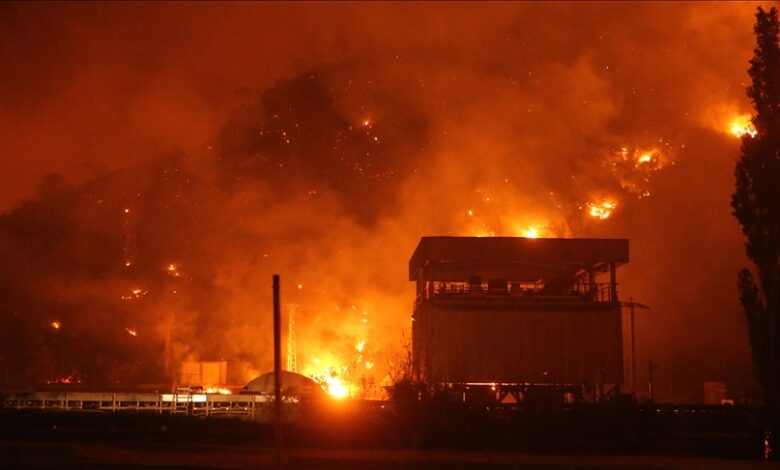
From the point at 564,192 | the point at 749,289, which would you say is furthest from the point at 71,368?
the point at 749,289

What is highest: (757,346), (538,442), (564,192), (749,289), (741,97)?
(741,97)

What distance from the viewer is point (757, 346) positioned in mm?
29297

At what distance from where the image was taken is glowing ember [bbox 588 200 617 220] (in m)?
77.4

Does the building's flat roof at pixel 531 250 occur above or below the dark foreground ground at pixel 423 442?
above

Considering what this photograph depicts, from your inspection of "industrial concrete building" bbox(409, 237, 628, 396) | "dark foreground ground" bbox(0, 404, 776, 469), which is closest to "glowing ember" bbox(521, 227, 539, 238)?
"industrial concrete building" bbox(409, 237, 628, 396)

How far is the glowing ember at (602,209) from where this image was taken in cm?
7744

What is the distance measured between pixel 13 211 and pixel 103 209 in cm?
926

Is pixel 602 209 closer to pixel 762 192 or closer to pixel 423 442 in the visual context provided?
pixel 762 192

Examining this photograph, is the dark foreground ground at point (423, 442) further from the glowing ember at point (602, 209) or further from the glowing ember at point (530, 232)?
the glowing ember at point (530, 232)

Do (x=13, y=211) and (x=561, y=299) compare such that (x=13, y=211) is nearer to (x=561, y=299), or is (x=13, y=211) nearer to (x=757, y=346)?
(x=561, y=299)

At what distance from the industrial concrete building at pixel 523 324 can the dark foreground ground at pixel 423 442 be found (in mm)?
13047

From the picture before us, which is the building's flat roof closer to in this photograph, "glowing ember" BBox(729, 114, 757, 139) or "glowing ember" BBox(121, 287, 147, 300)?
"glowing ember" BBox(729, 114, 757, 139)

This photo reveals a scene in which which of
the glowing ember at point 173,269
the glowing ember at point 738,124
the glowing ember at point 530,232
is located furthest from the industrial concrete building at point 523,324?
the glowing ember at point 173,269

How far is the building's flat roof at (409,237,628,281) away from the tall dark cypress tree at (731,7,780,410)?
392 inches
